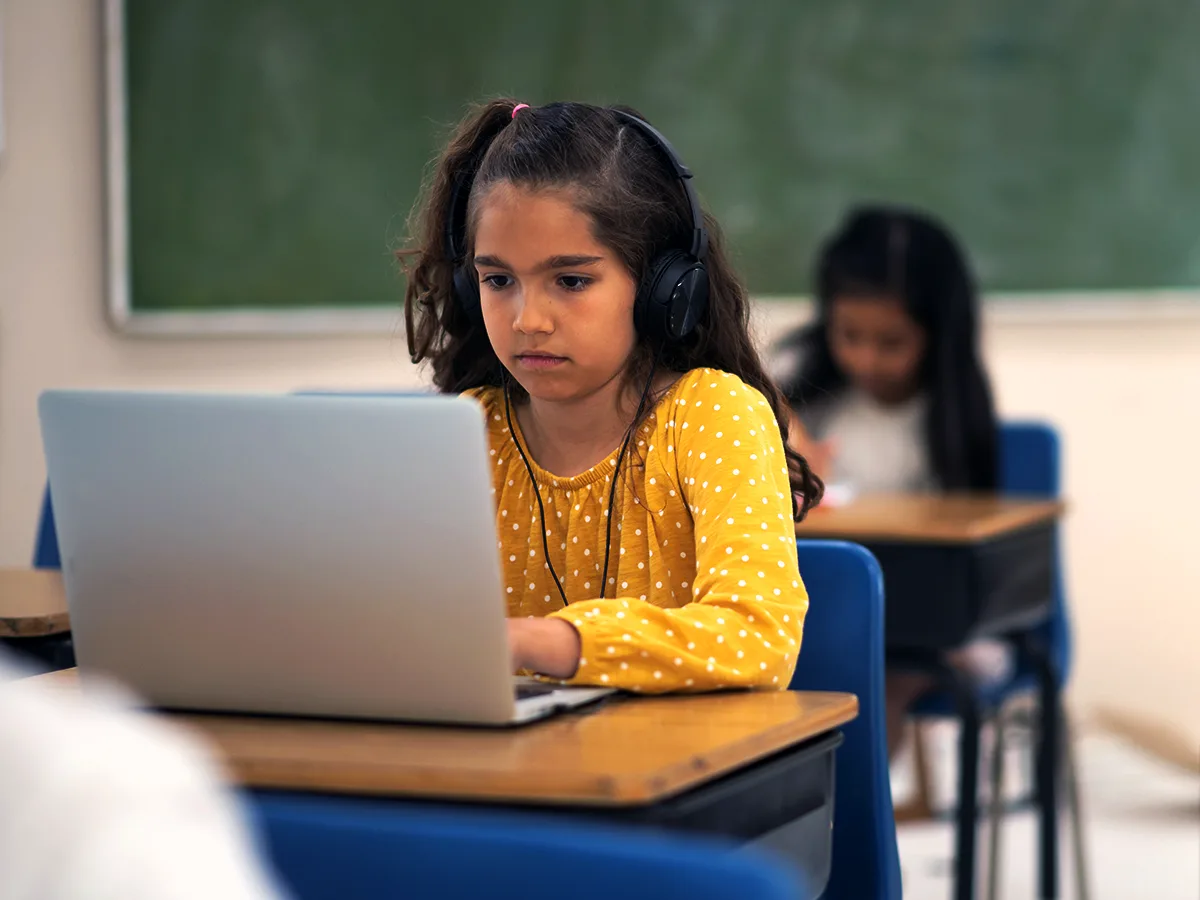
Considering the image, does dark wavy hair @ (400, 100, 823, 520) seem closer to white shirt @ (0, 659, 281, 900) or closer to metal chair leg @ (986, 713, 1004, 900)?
white shirt @ (0, 659, 281, 900)

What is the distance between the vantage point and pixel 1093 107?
11.9 ft

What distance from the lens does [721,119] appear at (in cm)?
379

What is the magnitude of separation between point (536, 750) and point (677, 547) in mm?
473

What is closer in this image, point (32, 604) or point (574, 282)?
point (574, 282)

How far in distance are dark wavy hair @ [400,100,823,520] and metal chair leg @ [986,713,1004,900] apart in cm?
123

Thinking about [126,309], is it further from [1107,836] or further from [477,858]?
[477,858]

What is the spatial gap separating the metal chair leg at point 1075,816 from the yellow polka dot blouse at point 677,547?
4.59ft

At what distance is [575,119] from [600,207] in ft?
0.31

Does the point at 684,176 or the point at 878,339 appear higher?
the point at 684,176

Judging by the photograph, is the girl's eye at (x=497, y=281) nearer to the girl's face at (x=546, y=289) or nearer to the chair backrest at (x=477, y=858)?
the girl's face at (x=546, y=289)

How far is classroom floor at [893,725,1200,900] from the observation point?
2807 mm

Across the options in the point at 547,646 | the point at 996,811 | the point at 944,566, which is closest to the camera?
the point at 547,646

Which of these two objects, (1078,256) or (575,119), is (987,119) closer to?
(1078,256)

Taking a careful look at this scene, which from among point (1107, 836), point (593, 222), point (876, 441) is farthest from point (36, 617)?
point (1107, 836)
